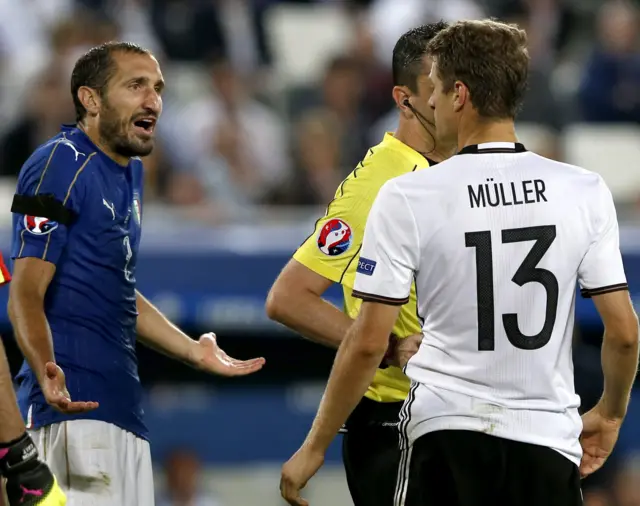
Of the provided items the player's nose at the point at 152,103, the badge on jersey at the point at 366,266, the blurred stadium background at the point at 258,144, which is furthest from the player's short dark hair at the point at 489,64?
the blurred stadium background at the point at 258,144

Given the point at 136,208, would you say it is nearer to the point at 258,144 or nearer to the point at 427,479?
the point at 427,479

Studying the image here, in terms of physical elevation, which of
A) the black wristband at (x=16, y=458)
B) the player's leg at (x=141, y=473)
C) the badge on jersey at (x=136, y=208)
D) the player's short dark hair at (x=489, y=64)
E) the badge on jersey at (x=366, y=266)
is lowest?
the player's leg at (x=141, y=473)

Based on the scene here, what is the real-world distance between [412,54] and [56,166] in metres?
1.26

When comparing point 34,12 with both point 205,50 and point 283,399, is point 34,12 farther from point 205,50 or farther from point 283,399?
point 283,399

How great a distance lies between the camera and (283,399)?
30.7 ft

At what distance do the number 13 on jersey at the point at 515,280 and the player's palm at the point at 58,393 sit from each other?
1.34 metres

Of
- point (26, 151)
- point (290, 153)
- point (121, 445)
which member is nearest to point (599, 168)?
point (290, 153)

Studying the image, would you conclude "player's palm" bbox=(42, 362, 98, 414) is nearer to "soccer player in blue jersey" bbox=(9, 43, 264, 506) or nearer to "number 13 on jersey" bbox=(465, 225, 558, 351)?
"soccer player in blue jersey" bbox=(9, 43, 264, 506)

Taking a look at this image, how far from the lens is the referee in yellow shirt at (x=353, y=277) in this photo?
4.88 m

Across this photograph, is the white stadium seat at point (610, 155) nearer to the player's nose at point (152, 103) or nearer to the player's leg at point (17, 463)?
the player's nose at point (152, 103)

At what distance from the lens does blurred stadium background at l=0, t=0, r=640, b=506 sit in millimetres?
8945

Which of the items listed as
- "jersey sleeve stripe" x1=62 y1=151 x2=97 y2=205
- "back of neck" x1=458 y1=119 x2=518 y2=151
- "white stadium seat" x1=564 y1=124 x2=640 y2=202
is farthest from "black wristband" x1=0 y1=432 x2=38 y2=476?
"white stadium seat" x1=564 y1=124 x2=640 y2=202

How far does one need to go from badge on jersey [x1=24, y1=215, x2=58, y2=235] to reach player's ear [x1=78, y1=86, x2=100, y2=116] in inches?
19.4

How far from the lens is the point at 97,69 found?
17.1 ft
